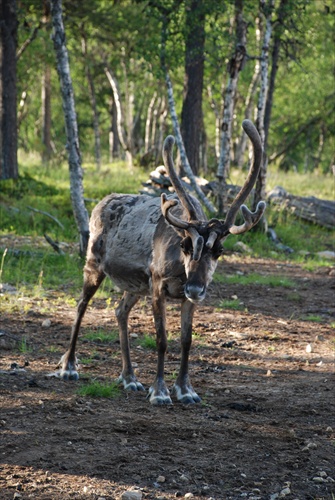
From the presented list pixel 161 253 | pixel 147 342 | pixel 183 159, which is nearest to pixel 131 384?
pixel 161 253

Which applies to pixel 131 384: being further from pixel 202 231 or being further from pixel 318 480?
pixel 318 480

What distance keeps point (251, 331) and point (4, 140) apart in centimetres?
1053

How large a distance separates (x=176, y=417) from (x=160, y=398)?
37cm

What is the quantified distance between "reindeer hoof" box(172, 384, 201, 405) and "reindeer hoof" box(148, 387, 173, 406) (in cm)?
12

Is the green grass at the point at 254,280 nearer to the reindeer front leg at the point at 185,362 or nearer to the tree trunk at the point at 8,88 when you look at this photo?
the reindeer front leg at the point at 185,362

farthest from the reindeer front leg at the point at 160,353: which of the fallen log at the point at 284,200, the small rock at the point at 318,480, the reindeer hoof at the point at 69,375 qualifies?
the fallen log at the point at 284,200

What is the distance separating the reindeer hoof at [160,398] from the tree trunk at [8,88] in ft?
40.3

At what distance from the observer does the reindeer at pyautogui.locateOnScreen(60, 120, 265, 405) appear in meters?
6.17

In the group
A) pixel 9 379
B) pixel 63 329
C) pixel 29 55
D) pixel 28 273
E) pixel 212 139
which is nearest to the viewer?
pixel 9 379

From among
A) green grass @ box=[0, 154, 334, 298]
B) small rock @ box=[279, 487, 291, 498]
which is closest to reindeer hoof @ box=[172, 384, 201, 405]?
small rock @ box=[279, 487, 291, 498]

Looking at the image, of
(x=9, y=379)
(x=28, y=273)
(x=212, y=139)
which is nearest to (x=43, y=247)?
(x=28, y=273)

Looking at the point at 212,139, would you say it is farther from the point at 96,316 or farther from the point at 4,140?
the point at 96,316

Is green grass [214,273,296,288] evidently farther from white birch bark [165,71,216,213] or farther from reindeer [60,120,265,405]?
reindeer [60,120,265,405]

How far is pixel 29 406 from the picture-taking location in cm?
602
